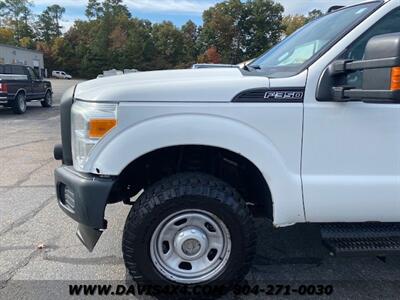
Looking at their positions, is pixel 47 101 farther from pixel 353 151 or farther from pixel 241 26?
pixel 241 26

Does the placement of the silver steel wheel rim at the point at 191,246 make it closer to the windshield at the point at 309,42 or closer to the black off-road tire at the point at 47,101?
the windshield at the point at 309,42

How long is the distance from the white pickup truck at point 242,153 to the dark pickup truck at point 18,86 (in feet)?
43.9

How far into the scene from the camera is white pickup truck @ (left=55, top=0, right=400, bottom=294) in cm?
265

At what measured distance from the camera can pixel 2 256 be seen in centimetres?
358

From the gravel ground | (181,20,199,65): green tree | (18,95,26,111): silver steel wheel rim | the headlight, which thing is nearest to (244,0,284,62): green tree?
(181,20,199,65): green tree

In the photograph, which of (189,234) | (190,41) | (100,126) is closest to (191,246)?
(189,234)

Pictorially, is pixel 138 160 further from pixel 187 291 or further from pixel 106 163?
pixel 187 291

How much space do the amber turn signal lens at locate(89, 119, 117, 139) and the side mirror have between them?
1368 millimetres

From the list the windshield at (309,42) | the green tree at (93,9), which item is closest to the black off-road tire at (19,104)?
the windshield at (309,42)

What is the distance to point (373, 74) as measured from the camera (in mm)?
2336

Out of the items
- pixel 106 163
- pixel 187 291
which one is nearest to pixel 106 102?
pixel 106 163

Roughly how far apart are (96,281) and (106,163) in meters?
1.09

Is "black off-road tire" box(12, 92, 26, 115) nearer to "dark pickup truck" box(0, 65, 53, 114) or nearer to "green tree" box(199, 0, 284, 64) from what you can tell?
"dark pickup truck" box(0, 65, 53, 114)

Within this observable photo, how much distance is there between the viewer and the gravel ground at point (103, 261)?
10.2 ft
